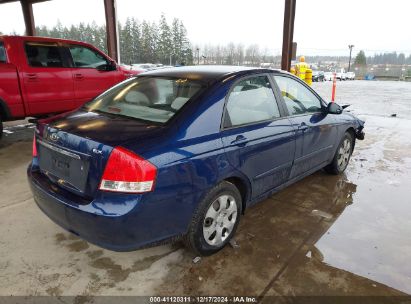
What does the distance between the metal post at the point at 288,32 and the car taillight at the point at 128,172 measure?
7352 mm

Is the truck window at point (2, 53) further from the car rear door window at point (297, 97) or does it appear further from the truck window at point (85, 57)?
the car rear door window at point (297, 97)

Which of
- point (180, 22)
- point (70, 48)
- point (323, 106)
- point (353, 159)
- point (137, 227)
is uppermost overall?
point (180, 22)

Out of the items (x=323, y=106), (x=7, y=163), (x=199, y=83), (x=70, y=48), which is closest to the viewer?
(x=199, y=83)

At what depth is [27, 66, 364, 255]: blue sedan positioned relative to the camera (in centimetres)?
219

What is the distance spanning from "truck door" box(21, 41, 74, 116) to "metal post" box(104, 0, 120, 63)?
12.9ft

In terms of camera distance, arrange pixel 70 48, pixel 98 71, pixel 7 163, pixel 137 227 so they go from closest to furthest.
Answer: pixel 137 227 → pixel 7 163 → pixel 70 48 → pixel 98 71

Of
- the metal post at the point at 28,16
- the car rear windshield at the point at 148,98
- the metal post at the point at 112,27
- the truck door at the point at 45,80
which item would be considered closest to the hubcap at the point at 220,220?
the car rear windshield at the point at 148,98

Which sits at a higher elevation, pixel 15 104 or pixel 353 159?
pixel 15 104

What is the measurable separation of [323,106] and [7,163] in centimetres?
468

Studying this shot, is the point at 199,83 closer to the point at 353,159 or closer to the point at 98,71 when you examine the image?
the point at 353,159

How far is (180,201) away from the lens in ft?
7.73

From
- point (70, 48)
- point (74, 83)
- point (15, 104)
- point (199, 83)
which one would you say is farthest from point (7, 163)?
point (199, 83)

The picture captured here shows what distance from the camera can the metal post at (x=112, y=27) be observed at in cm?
1003

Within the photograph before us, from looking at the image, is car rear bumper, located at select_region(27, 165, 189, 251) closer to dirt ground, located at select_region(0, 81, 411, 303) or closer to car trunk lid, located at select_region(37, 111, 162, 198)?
car trunk lid, located at select_region(37, 111, 162, 198)
